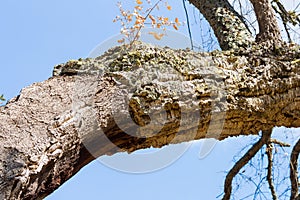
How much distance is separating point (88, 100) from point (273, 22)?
1.00 meters

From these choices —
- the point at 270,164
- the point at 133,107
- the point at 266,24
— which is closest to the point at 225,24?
the point at 266,24

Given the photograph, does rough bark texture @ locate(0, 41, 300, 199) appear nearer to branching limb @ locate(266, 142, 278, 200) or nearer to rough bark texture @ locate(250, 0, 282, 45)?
rough bark texture @ locate(250, 0, 282, 45)

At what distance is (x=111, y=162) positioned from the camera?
1.50 metres

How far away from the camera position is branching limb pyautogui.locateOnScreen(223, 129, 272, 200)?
240cm

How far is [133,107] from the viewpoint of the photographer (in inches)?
47.7

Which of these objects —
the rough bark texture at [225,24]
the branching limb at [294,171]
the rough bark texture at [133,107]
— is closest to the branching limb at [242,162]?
the branching limb at [294,171]

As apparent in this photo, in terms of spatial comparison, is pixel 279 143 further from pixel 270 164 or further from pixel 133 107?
pixel 133 107

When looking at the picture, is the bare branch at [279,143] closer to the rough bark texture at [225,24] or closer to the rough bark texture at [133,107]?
the rough bark texture at [225,24]

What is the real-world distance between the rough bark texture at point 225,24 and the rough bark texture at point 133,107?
0.20 metres

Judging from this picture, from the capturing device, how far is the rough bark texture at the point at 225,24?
170cm

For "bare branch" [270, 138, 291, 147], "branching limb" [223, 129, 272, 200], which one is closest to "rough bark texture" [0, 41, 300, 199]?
"branching limb" [223, 129, 272, 200]

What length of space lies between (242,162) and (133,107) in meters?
1.39

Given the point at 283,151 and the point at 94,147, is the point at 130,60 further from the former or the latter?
the point at 283,151

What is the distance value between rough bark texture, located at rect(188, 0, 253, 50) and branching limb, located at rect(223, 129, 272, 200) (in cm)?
80
